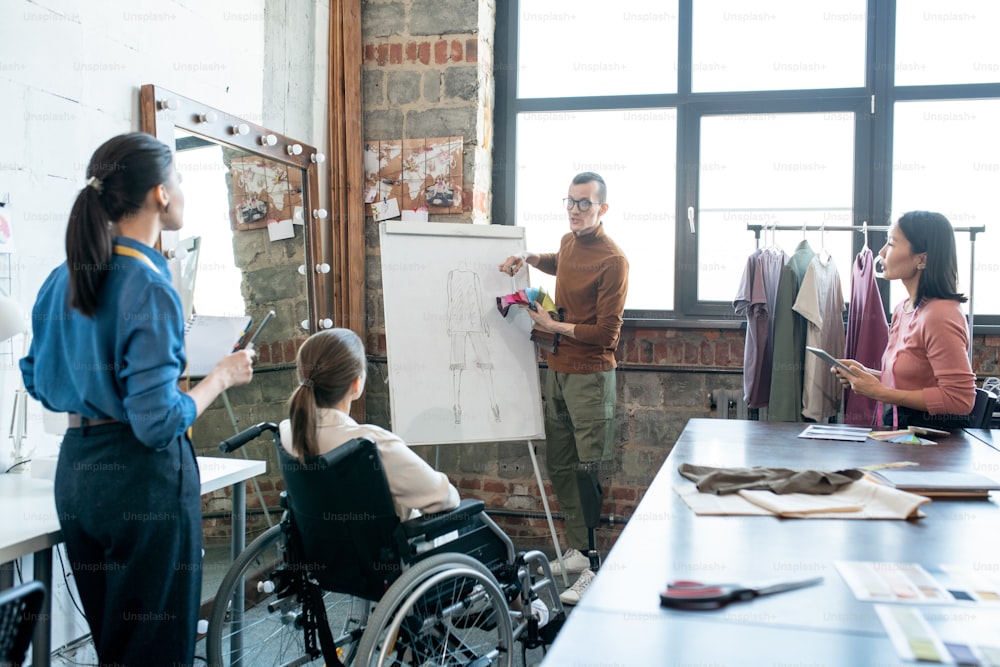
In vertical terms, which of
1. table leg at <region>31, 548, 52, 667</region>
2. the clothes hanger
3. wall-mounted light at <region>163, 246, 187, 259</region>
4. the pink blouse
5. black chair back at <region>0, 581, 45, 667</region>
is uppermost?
the clothes hanger

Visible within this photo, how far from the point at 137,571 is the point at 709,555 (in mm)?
1125

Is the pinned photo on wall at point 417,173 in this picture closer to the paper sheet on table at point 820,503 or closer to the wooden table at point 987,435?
the wooden table at point 987,435

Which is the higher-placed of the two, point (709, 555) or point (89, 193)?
point (89, 193)

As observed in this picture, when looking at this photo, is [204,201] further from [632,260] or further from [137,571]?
[632,260]

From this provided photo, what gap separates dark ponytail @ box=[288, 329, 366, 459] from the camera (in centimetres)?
198

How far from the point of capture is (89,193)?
5.42ft

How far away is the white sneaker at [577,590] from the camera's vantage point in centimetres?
328

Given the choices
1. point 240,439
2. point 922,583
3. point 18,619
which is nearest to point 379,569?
point 240,439

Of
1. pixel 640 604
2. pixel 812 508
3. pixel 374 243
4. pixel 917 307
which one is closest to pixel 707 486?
pixel 812 508

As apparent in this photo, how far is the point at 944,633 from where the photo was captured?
3.65ft

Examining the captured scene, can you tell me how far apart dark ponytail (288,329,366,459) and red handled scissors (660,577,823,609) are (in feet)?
3.35

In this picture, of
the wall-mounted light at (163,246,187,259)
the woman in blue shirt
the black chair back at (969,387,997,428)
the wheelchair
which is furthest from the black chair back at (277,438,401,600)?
the black chair back at (969,387,997,428)

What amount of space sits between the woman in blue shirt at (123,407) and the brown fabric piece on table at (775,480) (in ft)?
3.77

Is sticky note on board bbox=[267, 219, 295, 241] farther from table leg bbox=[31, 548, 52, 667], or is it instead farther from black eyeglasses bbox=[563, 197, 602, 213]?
table leg bbox=[31, 548, 52, 667]
